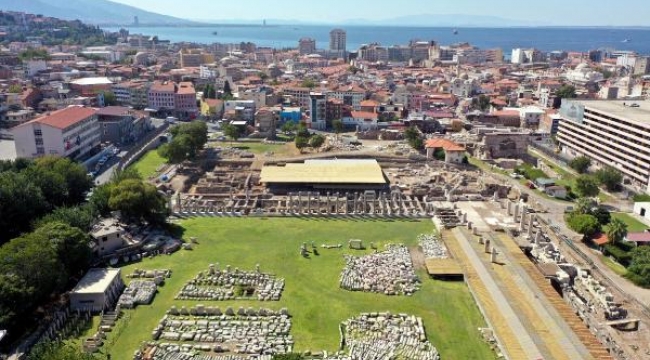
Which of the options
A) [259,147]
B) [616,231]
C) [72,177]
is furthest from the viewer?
[259,147]

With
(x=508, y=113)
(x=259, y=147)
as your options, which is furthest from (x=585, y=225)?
(x=508, y=113)

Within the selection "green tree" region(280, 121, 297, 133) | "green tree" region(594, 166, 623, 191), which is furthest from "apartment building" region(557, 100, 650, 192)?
"green tree" region(280, 121, 297, 133)

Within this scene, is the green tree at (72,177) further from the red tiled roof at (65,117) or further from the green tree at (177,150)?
the green tree at (177,150)

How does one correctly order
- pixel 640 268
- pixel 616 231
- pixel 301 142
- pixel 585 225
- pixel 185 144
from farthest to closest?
pixel 301 142 < pixel 185 144 < pixel 585 225 < pixel 616 231 < pixel 640 268

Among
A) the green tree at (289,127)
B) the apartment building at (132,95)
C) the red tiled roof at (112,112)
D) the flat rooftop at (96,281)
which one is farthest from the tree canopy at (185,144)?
the apartment building at (132,95)

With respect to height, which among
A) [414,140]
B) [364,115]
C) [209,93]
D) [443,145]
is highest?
[209,93]

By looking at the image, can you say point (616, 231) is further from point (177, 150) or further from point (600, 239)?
point (177, 150)

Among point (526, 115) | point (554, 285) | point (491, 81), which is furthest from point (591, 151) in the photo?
point (491, 81)
